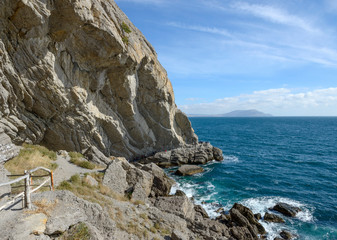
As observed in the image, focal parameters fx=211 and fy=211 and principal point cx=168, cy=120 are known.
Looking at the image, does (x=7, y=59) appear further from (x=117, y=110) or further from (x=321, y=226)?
(x=321, y=226)

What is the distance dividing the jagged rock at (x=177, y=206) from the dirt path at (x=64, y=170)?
6.88m

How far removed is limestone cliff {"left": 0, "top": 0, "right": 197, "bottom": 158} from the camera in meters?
20.4

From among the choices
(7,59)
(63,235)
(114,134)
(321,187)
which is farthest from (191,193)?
(7,59)

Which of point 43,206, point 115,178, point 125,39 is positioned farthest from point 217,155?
point 43,206

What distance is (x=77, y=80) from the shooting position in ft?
95.6

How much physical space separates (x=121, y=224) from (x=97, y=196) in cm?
320


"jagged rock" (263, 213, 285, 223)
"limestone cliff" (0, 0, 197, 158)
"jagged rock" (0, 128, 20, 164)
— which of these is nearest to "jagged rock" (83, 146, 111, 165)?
"limestone cliff" (0, 0, 197, 158)

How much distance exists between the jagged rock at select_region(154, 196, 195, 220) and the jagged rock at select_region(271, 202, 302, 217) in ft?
41.8

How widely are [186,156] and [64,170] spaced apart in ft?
104

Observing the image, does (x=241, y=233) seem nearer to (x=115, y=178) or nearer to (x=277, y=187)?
(x=115, y=178)

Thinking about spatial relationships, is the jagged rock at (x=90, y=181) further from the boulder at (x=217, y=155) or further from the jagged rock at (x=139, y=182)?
the boulder at (x=217, y=155)

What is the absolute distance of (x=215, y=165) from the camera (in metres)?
44.4

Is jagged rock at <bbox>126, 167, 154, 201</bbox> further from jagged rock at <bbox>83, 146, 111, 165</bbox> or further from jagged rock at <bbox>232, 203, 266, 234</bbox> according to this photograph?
jagged rock at <bbox>232, 203, 266, 234</bbox>

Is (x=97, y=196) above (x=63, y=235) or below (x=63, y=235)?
below
